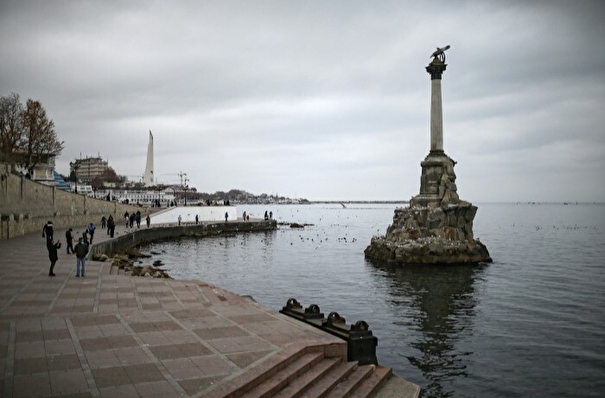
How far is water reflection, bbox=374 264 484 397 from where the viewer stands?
13233 millimetres

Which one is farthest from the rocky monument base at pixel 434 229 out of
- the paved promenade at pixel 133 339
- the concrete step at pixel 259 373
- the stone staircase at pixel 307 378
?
the concrete step at pixel 259 373

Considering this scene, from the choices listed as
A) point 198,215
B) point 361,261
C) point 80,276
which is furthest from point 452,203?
point 198,215

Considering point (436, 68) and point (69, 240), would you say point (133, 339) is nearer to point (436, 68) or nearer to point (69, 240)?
point (69, 240)

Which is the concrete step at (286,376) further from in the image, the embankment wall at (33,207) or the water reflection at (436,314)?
the embankment wall at (33,207)

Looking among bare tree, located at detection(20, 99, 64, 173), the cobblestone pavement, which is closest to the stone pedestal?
the cobblestone pavement

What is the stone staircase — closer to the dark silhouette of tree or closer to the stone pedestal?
the stone pedestal

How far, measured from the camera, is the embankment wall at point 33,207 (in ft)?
101

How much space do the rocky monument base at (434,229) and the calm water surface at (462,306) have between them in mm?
1925

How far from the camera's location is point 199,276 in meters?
30.3

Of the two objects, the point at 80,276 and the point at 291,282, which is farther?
the point at 291,282

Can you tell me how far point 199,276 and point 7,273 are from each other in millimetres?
13581

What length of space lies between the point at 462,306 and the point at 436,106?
25162 millimetres

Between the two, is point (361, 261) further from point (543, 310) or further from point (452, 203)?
point (543, 310)

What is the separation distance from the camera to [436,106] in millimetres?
43094
